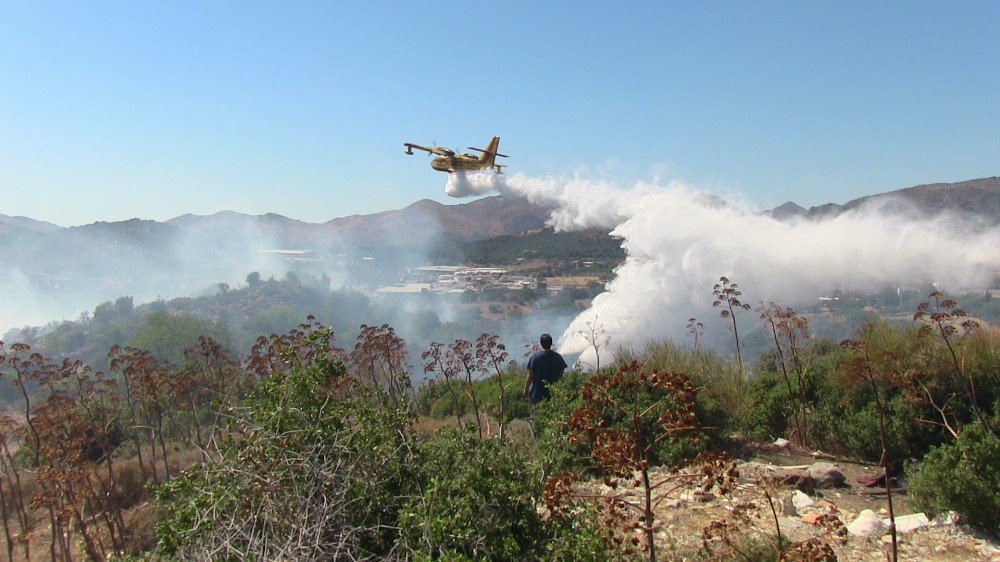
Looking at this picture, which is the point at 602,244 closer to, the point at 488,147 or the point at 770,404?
the point at 488,147

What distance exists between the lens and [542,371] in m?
8.92

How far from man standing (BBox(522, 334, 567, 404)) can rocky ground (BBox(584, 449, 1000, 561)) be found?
286 centimetres

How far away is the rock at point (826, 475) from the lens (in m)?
6.46

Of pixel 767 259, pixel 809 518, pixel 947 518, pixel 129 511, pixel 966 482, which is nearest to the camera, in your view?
pixel 966 482

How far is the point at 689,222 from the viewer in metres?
32.8

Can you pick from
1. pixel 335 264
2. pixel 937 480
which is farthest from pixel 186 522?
pixel 335 264

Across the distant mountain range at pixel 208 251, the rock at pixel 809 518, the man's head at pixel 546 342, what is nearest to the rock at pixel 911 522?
the rock at pixel 809 518

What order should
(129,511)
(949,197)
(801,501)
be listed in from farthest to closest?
1. (949,197)
2. (129,511)
3. (801,501)

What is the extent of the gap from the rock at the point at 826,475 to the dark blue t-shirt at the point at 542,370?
3519 millimetres

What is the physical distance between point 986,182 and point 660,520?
3489 inches

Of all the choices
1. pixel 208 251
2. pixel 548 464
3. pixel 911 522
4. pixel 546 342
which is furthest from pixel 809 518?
Result: pixel 208 251

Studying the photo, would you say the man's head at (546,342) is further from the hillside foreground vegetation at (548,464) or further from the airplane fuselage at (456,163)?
the airplane fuselage at (456,163)

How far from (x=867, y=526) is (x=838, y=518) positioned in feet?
1.44

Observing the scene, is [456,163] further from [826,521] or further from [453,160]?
[826,521]
